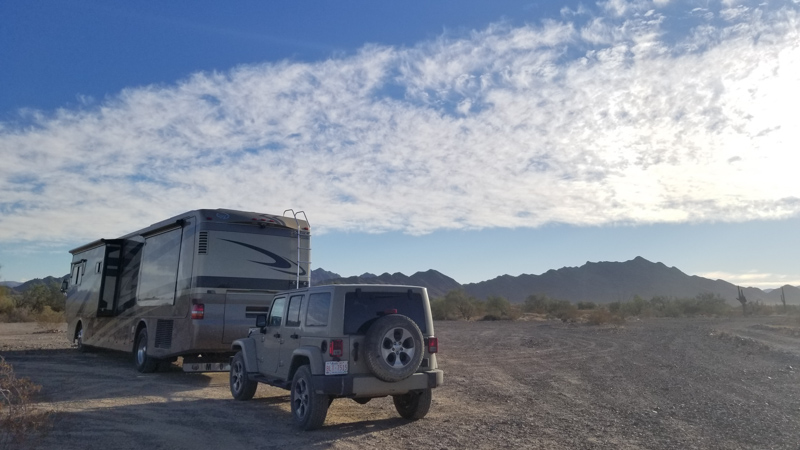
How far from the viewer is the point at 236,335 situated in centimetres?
1257

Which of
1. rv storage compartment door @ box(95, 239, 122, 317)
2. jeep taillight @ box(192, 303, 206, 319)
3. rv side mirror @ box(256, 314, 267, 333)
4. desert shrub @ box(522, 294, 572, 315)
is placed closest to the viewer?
rv side mirror @ box(256, 314, 267, 333)

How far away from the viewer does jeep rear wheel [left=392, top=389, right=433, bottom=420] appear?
29.4 feet

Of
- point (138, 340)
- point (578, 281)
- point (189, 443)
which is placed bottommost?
point (189, 443)

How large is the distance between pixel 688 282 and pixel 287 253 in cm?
12528

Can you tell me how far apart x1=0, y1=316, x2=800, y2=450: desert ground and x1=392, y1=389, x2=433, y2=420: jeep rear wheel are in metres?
0.15

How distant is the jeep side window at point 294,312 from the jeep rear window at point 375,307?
1.26m

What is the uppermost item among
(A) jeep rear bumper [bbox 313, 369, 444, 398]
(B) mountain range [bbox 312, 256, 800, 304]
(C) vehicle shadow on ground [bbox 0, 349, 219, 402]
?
(B) mountain range [bbox 312, 256, 800, 304]

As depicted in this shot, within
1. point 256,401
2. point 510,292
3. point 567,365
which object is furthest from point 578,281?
point 256,401

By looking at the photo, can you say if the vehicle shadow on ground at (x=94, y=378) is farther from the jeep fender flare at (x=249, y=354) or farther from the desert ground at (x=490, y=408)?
the jeep fender flare at (x=249, y=354)

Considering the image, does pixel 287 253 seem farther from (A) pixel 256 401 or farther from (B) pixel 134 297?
(B) pixel 134 297

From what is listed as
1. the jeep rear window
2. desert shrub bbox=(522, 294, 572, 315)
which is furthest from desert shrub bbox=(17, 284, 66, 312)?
the jeep rear window

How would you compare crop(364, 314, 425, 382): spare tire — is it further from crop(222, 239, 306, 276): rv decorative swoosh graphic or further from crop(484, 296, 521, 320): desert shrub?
crop(484, 296, 521, 320): desert shrub

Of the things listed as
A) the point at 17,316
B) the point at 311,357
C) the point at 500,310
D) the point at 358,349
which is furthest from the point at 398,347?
the point at 500,310

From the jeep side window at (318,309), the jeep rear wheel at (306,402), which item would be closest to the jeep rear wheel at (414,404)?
the jeep rear wheel at (306,402)
